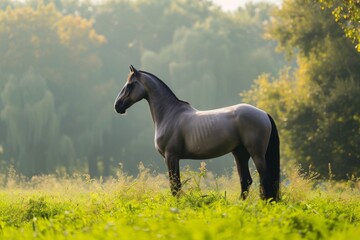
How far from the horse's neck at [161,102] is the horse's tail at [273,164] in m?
1.72

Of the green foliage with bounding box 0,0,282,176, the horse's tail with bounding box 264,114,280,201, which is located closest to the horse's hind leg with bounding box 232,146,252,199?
the horse's tail with bounding box 264,114,280,201

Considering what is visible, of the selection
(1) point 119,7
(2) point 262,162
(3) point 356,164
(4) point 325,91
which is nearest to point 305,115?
(4) point 325,91

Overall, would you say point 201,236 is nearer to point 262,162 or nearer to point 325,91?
point 262,162

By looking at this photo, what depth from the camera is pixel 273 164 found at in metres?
11.4

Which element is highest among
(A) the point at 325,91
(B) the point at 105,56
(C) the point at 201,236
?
(B) the point at 105,56

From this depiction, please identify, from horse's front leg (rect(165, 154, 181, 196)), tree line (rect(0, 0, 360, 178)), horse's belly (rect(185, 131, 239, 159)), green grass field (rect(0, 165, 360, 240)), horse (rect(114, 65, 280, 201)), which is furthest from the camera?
tree line (rect(0, 0, 360, 178))

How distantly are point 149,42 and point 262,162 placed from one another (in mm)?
45557

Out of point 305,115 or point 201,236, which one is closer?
point 201,236

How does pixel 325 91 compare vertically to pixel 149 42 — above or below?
below

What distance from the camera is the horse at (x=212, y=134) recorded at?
1120 cm

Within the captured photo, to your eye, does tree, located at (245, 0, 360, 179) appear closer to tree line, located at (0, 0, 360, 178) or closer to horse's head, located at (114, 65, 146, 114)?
tree line, located at (0, 0, 360, 178)

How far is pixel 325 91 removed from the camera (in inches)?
1027

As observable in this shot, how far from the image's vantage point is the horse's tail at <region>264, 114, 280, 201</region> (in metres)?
11.2

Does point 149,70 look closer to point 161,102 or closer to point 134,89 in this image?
point 134,89
